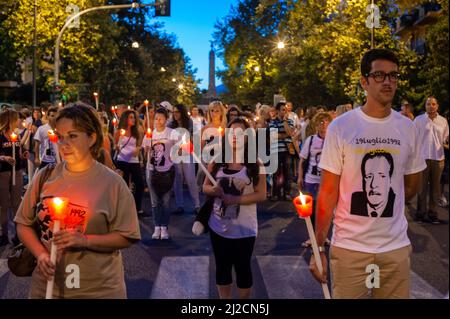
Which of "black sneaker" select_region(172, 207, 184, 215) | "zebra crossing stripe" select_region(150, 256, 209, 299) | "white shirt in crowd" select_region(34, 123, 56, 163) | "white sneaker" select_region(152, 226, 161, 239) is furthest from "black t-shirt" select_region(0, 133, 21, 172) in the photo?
"black sneaker" select_region(172, 207, 184, 215)

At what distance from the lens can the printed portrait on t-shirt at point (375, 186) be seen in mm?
3588

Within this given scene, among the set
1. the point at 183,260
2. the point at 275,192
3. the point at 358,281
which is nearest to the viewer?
the point at 358,281

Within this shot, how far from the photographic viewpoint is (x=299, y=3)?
32281 millimetres

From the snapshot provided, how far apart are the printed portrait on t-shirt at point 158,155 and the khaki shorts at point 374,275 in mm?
5920

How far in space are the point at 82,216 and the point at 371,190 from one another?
5.08ft

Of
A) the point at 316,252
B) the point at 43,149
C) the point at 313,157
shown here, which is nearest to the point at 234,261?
the point at 316,252

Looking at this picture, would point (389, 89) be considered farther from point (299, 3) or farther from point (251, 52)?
point (251, 52)

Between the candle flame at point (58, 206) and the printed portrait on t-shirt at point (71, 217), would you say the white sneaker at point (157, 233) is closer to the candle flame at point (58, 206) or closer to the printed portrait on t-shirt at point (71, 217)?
the printed portrait on t-shirt at point (71, 217)

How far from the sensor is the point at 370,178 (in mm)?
3592

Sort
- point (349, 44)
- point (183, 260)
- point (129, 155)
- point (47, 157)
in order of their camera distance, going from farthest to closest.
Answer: point (349, 44)
point (129, 155)
point (47, 157)
point (183, 260)

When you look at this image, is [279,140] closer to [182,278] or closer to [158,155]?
[158,155]

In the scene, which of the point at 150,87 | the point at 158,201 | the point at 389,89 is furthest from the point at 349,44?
the point at 150,87

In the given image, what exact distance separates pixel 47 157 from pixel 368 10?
17985mm

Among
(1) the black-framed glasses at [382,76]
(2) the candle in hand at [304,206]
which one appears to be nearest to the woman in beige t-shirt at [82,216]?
(2) the candle in hand at [304,206]
